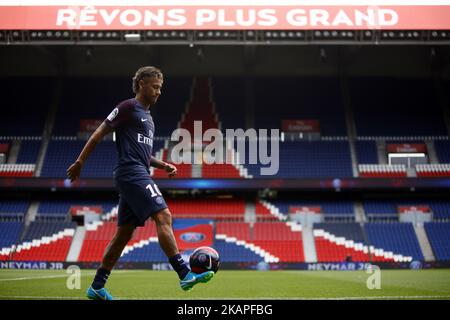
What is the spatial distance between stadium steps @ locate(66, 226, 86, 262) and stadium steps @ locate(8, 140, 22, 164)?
644 cm

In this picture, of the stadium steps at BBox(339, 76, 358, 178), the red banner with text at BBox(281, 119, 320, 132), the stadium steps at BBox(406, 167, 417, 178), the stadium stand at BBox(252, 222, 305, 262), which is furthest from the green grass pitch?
the red banner with text at BBox(281, 119, 320, 132)

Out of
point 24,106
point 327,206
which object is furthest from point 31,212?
point 327,206

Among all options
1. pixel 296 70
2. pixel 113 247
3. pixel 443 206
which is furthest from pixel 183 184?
pixel 113 247

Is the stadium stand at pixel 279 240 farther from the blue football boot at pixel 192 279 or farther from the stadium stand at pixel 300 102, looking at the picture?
the blue football boot at pixel 192 279

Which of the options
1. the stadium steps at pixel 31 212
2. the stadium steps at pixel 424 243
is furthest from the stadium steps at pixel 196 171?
the stadium steps at pixel 424 243

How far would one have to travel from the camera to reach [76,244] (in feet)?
91.5

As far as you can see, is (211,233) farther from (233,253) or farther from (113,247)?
(113,247)

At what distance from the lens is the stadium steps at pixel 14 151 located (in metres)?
31.3

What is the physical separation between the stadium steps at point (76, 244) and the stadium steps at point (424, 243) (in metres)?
18.5

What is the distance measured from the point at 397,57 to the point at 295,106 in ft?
26.8

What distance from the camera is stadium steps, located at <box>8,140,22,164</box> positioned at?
31297 mm

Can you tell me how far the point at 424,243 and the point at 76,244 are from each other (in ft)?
62.3

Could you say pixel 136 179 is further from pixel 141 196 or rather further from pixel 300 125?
pixel 300 125
